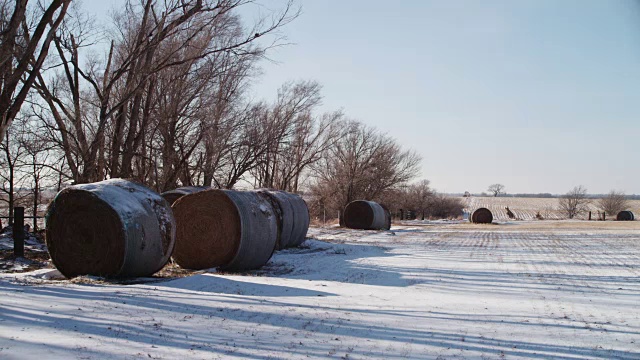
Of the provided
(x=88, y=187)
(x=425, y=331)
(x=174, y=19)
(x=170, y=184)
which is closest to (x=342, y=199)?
(x=170, y=184)

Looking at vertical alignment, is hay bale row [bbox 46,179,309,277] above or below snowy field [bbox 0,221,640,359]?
above

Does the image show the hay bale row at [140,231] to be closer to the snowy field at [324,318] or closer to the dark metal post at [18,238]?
the snowy field at [324,318]

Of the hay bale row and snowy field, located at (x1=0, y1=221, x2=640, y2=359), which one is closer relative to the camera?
snowy field, located at (x1=0, y1=221, x2=640, y2=359)

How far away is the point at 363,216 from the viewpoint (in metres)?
35.6

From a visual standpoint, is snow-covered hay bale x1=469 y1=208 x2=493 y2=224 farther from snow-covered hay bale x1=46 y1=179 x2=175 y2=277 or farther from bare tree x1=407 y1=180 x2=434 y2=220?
snow-covered hay bale x1=46 y1=179 x2=175 y2=277

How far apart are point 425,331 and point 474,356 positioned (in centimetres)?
111

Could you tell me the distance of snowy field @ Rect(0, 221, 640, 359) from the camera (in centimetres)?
580

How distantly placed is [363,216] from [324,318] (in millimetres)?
28161

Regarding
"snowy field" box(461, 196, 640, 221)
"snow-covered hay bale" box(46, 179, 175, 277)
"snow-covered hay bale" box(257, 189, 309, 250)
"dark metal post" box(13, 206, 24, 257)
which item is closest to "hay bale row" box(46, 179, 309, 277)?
"snow-covered hay bale" box(46, 179, 175, 277)

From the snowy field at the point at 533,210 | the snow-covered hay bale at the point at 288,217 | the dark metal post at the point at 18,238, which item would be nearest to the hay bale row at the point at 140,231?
the dark metal post at the point at 18,238

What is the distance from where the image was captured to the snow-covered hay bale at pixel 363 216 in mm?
35406

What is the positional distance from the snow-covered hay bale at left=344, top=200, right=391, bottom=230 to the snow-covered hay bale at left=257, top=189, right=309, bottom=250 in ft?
48.2

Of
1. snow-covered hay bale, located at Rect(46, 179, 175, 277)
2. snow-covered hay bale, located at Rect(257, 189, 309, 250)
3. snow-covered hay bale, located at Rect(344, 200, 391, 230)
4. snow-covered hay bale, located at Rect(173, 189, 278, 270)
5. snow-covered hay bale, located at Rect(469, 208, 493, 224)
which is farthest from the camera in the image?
snow-covered hay bale, located at Rect(469, 208, 493, 224)

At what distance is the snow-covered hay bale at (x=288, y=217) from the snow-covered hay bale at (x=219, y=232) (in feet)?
14.0
